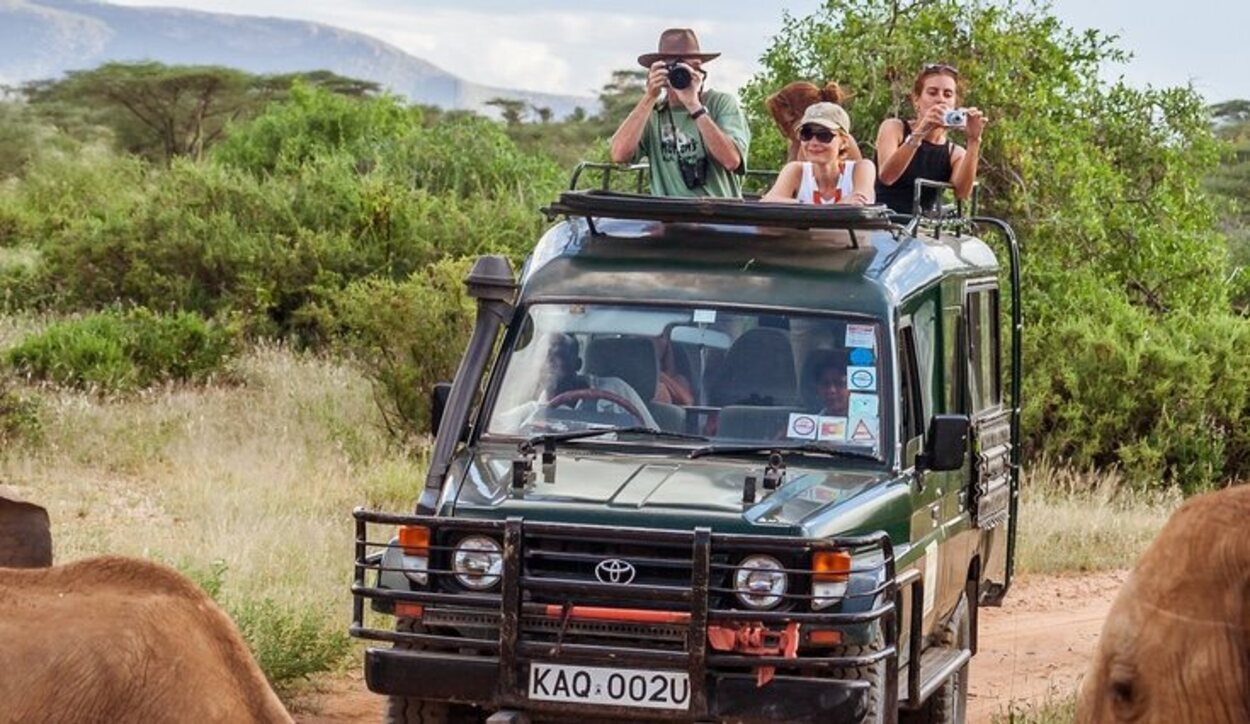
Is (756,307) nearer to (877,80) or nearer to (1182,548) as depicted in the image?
(1182,548)

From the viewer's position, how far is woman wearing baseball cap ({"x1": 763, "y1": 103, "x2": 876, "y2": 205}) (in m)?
8.90

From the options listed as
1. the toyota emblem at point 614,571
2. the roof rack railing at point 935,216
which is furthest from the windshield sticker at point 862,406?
the toyota emblem at point 614,571

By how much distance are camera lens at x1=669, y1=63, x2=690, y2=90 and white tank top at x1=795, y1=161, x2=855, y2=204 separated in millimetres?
697

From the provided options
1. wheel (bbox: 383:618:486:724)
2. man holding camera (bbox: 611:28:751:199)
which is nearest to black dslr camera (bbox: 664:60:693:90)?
man holding camera (bbox: 611:28:751:199)

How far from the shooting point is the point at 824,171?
901 cm

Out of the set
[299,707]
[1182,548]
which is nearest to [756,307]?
[299,707]

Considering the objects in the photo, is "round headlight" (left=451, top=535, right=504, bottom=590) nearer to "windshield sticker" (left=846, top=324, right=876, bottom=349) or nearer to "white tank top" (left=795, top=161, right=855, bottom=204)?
"windshield sticker" (left=846, top=324, right=876, bottom=349)

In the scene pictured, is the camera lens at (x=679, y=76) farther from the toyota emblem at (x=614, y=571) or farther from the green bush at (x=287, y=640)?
the toyota emblem at (x=614, y=571)

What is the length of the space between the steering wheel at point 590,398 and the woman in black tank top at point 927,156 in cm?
247

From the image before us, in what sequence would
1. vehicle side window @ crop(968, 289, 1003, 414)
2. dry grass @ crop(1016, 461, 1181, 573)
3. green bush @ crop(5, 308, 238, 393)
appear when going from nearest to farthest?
vehicle side window @ crop(968, 289, 1003, 414) → dry grass @ crop(1016, 461, 1181, 573) → green bush @ crop(5, 308, 238, 393)

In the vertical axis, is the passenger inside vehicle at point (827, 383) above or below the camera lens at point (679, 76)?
below

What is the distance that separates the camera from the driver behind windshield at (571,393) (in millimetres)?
7723

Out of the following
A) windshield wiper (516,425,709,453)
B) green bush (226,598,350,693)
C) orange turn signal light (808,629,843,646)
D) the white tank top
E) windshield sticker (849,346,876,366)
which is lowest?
green bush (226,598,350,693)

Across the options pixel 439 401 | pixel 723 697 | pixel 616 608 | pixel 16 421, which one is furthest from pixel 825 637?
pixel 16 421
